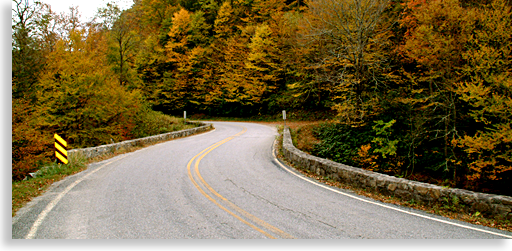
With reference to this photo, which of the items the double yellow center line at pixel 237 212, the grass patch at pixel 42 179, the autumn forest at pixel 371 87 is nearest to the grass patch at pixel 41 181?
the grass patch at pixel 42 179

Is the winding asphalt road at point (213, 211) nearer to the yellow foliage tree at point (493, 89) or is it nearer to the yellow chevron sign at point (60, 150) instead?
the yellow chevron sign at point (60, 150)

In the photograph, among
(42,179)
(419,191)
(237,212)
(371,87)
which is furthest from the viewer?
(371,87)

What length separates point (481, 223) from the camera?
4.46m

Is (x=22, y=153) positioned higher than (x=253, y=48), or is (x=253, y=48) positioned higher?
(x=253, y=48)

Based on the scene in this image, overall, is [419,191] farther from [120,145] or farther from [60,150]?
[120,145]

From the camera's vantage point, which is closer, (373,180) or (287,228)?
(287,228)

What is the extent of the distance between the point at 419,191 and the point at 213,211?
4591mm

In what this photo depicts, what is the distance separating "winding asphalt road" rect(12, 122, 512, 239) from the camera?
4.04 meters

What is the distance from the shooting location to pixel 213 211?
4.90 metres

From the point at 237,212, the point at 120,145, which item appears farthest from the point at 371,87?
the point at 120,145

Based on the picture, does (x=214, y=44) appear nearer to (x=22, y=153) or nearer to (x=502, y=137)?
(x=22, y=153)
